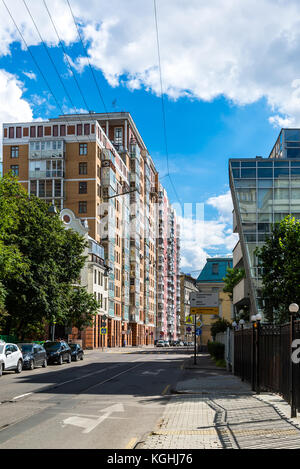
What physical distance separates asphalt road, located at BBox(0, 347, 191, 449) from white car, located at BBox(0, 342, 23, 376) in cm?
316

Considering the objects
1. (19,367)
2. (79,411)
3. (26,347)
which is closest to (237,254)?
(26,347)

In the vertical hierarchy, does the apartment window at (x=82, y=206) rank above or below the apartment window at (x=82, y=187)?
below

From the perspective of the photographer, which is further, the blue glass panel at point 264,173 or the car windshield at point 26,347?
the blue glass panel at point 264,173

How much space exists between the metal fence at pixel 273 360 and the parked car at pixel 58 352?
56.8 ft

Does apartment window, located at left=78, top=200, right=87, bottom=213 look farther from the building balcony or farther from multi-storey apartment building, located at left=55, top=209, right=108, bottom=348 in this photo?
the building balcony

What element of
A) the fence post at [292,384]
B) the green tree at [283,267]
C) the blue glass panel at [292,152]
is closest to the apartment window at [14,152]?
the blue glass panel at [292,152]

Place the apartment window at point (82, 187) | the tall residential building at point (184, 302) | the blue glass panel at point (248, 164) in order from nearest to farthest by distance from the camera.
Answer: the blue glass panel at point (248, 164)
the apartment window at point (82, 187)
the tall residential building at point (184, 302)

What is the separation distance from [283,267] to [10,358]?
13.5m

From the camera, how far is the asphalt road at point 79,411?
33.0 ft

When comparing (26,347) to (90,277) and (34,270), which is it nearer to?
(34,270)

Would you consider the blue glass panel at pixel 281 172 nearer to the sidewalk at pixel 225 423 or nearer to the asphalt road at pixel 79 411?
the asphalt road at pixel 79 411
